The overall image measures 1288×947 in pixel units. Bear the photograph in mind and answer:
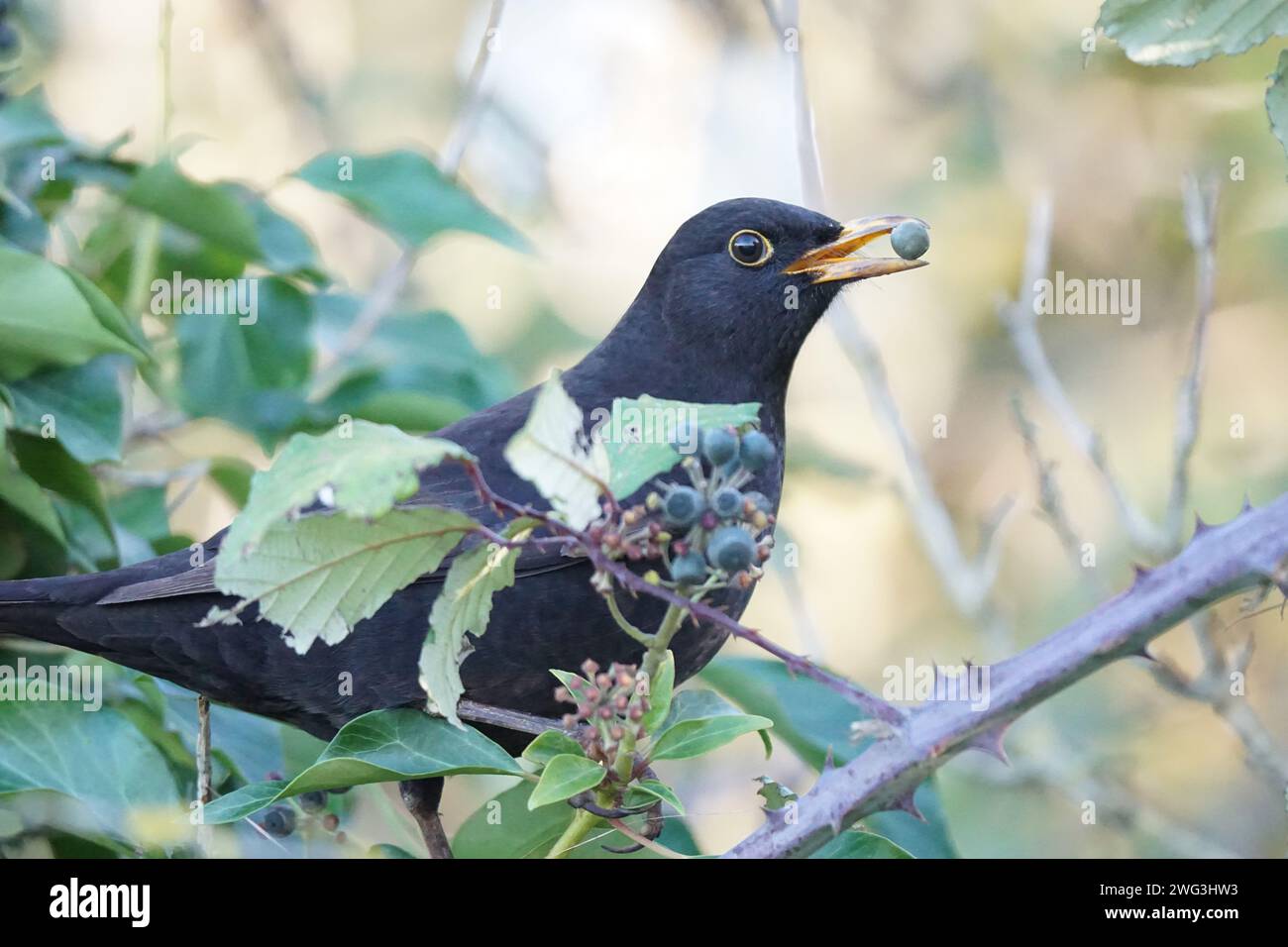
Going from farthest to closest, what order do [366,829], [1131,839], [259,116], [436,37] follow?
[436,37] < [259,116] < [366,829] < [1131,839]

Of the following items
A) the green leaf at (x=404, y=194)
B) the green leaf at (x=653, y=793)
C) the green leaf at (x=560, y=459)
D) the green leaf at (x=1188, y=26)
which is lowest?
the green leaf at (x=653, y=793)

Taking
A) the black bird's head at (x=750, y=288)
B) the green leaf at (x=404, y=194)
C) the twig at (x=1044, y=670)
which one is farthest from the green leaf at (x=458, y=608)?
the black bird's head at (x=750, y=288)

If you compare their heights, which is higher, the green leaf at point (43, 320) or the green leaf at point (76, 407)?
the green leaf at point (43, 320)

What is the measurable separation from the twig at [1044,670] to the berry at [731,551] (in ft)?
0.94

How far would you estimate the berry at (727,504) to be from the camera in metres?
1.86

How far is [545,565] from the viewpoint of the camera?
3.17 meters

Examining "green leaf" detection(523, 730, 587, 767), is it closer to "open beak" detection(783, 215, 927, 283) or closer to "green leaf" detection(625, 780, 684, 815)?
"green leaf" detection(625, 780, 684, 815)

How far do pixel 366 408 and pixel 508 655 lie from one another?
81cm

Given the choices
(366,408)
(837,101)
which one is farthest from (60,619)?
(837,101)

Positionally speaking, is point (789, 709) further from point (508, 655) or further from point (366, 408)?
point (366, 408)

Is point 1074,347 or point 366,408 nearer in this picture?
point 366,408

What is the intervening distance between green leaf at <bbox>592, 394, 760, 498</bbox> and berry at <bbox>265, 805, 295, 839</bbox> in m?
1.29

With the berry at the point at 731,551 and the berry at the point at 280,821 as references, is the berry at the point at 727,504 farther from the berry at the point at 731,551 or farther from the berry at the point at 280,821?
the berry at the point at 280,821

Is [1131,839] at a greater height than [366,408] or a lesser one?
lesser
